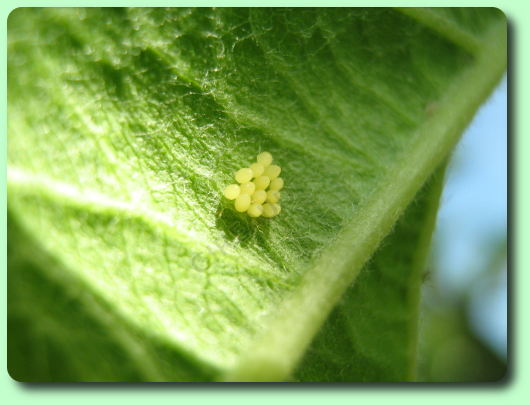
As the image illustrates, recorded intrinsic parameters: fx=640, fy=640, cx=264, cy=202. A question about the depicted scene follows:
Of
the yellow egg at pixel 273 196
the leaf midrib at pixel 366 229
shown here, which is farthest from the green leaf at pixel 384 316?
the yellow egg at pixel 273 196

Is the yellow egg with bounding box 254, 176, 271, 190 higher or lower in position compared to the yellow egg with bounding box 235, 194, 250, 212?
higher

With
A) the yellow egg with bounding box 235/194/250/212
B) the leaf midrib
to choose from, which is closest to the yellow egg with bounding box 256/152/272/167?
the yellow egg with bounding box 235/194/250/212

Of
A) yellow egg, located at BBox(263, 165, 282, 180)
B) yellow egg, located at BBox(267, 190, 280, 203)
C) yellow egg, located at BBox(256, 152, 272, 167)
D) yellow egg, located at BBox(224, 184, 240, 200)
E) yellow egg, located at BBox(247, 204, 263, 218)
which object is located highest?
yellow egg, located at BBox(256, 152, 272, 167)

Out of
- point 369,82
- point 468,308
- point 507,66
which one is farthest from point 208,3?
point 468,308

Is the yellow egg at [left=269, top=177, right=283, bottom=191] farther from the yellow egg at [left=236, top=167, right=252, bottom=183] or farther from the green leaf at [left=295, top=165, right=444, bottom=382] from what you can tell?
the green leaf at [left=295, top=165, right=444, bottom=382]

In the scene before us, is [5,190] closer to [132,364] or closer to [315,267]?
[132,364]

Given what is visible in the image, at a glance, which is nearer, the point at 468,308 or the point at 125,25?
the point at 125,25
